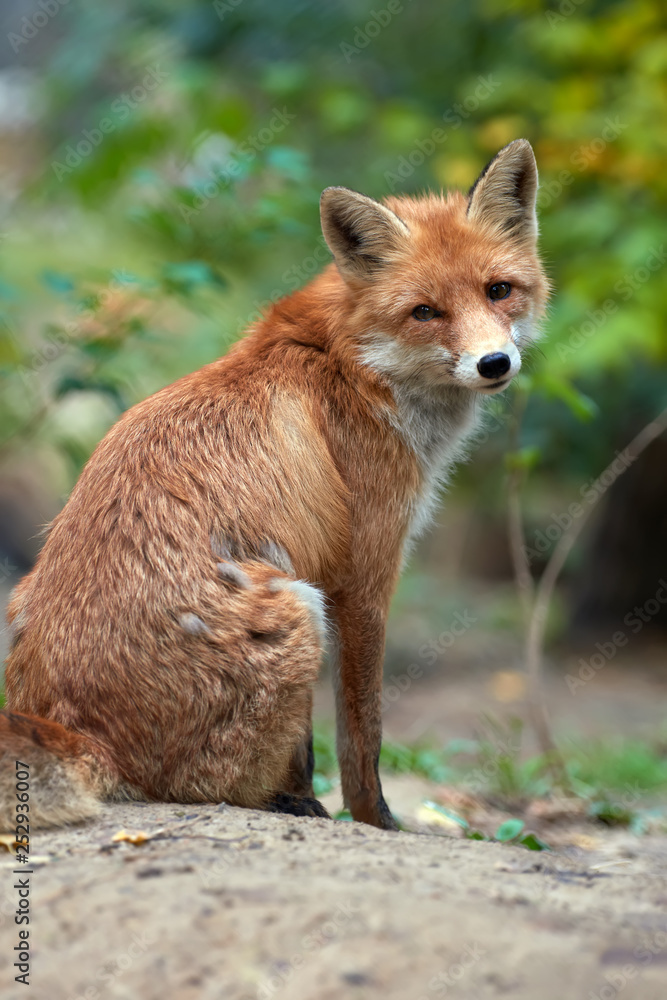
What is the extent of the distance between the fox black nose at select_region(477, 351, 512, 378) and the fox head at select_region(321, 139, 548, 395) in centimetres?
4

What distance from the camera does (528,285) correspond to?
4734 millimetres

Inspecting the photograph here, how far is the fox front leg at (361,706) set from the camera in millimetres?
4348

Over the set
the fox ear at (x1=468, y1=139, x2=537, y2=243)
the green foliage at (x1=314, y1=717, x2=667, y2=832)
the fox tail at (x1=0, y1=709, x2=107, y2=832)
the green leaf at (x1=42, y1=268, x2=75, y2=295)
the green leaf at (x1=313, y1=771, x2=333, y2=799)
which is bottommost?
the green foliage at (x1=314, y1=717, x2=667, y2=832)

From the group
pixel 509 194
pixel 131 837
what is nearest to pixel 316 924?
pixel 131 837

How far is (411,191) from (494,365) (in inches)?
271

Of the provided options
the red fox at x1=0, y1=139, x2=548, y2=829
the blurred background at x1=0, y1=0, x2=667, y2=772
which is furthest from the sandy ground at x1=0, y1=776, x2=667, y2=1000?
the blurred background at x1=0, y1=0, x2=667, y2=772

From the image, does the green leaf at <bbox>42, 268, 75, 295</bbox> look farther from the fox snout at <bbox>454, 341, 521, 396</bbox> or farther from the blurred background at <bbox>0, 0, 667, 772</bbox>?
the fox snout at <bbox>454, 341, 521, 396</bbox>

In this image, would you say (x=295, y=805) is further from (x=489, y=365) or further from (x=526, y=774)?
(x=526, y=774)

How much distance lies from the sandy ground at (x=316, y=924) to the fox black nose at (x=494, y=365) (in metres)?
2.12

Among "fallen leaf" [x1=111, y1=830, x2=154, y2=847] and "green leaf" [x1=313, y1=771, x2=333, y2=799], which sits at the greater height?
"fallen leaf" [x1=111, y1=830, x2=154, y2=847]

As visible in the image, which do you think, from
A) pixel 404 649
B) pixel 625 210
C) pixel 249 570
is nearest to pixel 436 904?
pixel 249 570

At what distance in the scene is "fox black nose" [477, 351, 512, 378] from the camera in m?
4.14

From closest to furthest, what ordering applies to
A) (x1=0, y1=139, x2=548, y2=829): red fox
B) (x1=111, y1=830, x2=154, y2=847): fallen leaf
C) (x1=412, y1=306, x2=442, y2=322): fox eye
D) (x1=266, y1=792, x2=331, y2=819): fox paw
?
(x1=111, y1=830, x2=154, y2=847): fallen leaf, (x1=0, y1=139, x2=548, y2=829): red fox, (x1=266, y1=792, x2=331, y2=819): fox paw, (x1=412, y1=306, x2=442, y2=322): fox eye

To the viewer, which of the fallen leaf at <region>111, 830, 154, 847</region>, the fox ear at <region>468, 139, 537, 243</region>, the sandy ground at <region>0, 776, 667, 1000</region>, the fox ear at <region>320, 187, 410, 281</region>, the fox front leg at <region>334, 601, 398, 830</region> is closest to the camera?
the sandy ground at <region>0, 776, 667, 1000</region>
